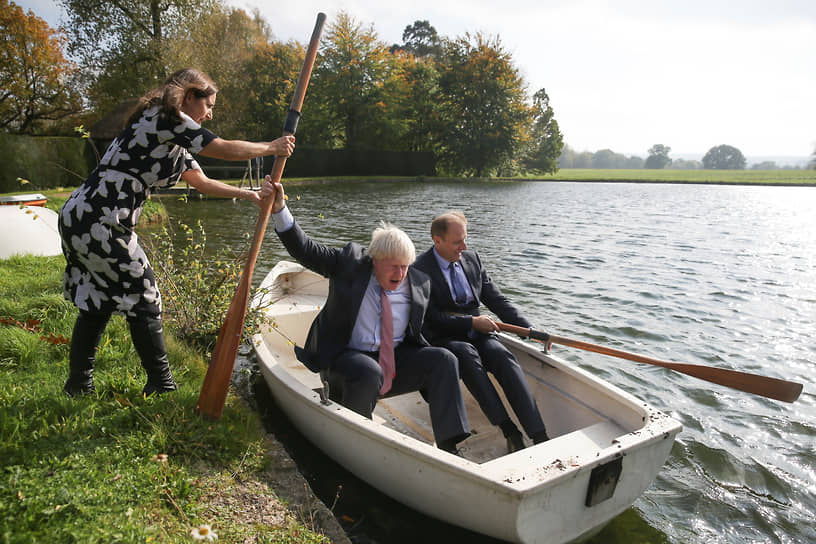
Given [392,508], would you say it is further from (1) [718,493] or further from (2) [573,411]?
(1) [718,493]

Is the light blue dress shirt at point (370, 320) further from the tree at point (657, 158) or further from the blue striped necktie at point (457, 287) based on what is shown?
the tree at point (657, 158)

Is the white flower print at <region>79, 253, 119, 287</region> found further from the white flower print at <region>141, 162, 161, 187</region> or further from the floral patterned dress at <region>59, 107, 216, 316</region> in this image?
the white flower print at <region>141, 162, 161, 187</region>

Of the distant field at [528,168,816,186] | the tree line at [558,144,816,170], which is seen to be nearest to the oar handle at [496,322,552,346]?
the distant field at [528,168,816,186]

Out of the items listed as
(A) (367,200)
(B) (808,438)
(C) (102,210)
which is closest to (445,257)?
(C) (102,210)

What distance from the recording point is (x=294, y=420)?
356 centimetres

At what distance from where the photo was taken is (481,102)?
118 ft

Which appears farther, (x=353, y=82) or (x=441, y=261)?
(x=353, y=82)

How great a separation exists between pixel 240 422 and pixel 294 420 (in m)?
0.52

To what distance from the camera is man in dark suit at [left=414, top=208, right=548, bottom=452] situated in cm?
315

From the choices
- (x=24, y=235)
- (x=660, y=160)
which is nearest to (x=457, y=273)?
(x=24, y=235)

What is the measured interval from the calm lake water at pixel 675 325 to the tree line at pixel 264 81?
31.8 ft

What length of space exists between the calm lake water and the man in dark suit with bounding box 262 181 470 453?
0.64 meters

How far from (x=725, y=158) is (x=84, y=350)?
119169 millimetres

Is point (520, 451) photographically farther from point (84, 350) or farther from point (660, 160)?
point (660, 160)
